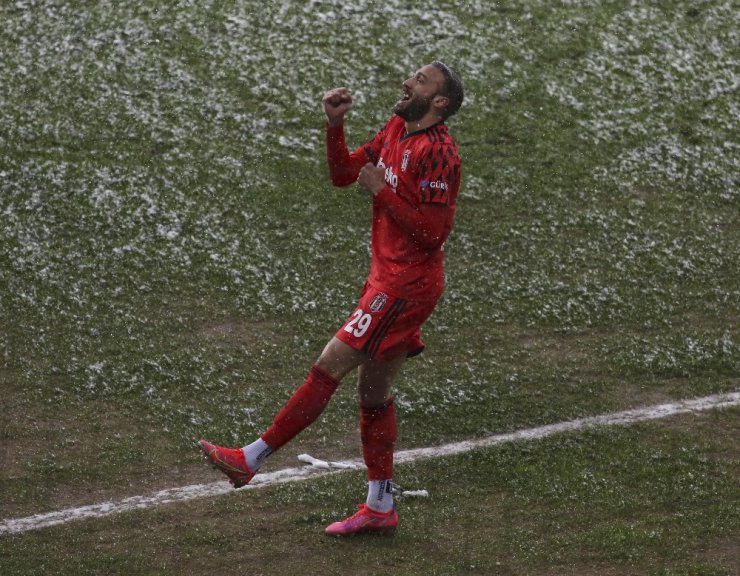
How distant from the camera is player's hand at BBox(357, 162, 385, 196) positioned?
7148mm

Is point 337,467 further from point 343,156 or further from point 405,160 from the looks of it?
point 405,160

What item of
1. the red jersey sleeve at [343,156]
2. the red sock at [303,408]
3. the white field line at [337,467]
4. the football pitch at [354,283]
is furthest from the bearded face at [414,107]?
the white field line at [337,467]

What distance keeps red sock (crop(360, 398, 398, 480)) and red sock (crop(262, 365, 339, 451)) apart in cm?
48

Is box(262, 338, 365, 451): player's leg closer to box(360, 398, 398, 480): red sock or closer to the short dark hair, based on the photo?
box(360, 398, 398, 480): red sock

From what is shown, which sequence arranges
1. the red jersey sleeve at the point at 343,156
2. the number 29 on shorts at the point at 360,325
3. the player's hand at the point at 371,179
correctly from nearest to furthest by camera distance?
the player's hand at the point at 371,179 → the number 29 on shorts at the point at 360,325 → the red jersey sleeve at the point at 343,156

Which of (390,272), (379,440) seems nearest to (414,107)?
(390,272)

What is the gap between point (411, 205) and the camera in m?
7.31

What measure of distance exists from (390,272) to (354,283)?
442cm

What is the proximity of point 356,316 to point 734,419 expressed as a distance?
4.24 metres

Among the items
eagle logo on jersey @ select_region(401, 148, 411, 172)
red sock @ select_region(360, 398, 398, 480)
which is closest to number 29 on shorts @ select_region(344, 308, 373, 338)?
red sock @ select_region(360, 398, 398, 480)

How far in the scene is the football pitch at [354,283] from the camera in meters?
7.85

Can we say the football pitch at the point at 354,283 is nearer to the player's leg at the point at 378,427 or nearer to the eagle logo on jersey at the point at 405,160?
the player's leg at the point at 378,427

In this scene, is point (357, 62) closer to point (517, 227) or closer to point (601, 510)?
point (517, 227)

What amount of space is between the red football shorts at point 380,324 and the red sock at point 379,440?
46 centimetres
